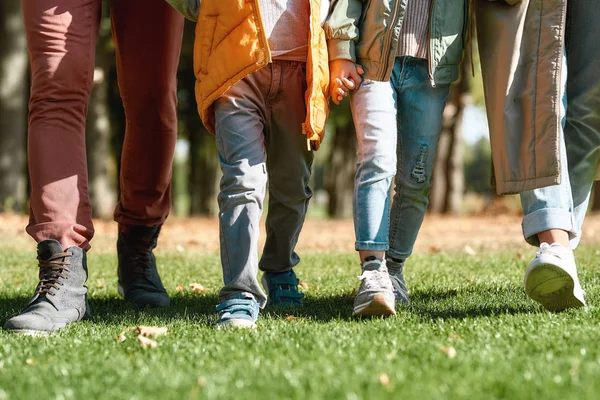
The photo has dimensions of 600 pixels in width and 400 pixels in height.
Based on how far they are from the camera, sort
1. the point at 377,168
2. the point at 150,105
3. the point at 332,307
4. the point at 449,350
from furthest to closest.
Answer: the point at 150,105 → the point at 332,307 → the point at 377,168 → the point at 449,350

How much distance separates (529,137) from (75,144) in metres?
2.10

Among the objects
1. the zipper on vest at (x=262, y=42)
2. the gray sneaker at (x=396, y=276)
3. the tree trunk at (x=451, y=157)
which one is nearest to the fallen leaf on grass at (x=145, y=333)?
the zipper on vest at (x=262, y=42)

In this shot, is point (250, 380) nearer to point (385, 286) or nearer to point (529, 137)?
point (385, 286)

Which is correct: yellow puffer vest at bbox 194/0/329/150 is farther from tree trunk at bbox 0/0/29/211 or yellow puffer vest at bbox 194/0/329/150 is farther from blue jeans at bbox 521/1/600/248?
tree trunk at bbox 0/0/29/211

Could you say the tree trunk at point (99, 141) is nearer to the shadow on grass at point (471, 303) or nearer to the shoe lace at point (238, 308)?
the shadow on grass at point (471, 303)

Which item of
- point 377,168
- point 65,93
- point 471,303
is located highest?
point 65,93

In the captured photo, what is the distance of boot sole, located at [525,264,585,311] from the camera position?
3240mm

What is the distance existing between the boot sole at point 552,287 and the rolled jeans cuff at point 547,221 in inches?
11.0

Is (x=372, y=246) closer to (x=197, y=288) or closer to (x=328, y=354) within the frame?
(x=328, y=354)

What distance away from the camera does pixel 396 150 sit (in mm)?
4062

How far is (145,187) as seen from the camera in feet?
14.5

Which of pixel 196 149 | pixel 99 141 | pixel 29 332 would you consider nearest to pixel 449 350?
pixel 29 332

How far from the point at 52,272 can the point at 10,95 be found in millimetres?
10903

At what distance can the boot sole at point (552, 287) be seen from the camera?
3.24 metres
